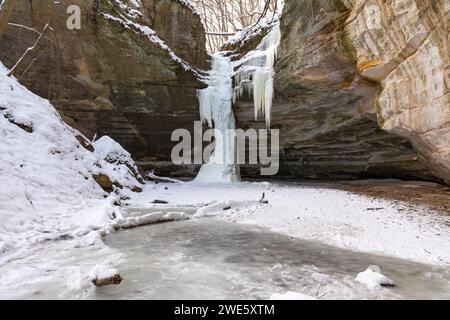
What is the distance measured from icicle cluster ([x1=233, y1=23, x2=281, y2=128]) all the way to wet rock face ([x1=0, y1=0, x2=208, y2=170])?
2270 millimetres

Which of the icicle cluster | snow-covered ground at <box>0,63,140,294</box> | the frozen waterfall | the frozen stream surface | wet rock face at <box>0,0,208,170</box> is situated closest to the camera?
the frozen stream surface

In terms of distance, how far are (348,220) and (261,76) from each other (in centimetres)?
971

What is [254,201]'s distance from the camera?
8.95 metres

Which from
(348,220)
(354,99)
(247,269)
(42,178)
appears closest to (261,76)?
(354,99)

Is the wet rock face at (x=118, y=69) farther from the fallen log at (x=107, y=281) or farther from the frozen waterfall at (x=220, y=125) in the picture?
the fallen log at (x=107, y=281)

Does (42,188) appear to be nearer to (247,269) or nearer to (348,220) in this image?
(247,269)

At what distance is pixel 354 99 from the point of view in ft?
40.5

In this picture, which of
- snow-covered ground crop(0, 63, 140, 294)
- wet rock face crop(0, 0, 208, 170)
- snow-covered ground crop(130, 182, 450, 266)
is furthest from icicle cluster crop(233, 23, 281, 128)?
snow-covered ground crop(0, 63, 140, 294)

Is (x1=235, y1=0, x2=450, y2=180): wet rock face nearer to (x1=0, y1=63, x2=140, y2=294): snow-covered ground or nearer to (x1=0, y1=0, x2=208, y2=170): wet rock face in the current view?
(x1=0, y1=0, x2=208, y2=170): wet rock face

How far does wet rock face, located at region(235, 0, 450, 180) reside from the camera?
26.1 feet
